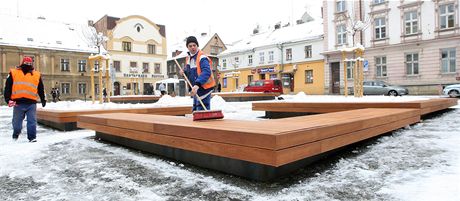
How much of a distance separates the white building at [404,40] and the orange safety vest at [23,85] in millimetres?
24621

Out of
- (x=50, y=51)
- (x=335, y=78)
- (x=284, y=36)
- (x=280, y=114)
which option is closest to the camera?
(x=280, y=114)

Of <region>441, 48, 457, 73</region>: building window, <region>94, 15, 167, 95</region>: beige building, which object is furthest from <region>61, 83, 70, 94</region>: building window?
<region>441, 48, 457, 73</region>: building window

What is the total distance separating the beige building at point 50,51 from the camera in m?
32.5

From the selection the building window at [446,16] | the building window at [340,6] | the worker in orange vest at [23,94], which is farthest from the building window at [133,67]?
the worker in orange vest at [23,94]

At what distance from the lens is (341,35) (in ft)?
98.4

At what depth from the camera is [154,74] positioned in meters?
45.5

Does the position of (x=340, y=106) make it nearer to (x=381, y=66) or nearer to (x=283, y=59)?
(x=381, y=66)

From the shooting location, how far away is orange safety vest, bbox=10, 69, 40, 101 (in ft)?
19.7

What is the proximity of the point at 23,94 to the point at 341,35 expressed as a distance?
28108 mm

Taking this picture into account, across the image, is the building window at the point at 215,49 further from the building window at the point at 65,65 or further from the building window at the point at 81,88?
the building window at the point at 65,65

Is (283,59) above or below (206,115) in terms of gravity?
above

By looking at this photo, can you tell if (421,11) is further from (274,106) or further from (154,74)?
(154,74)

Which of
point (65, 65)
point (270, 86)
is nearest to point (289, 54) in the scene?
point (270, 86)

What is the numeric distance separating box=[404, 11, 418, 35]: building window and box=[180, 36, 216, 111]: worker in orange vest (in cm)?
2557
